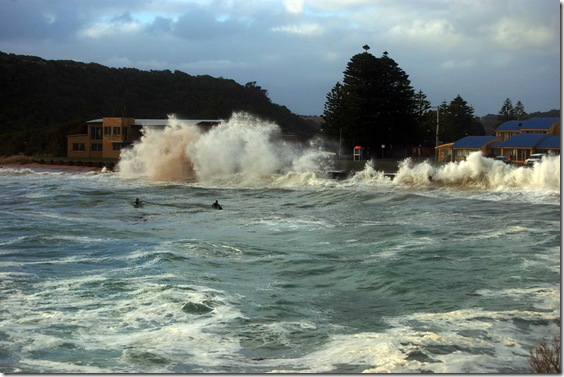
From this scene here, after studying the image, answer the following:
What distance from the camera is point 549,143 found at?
42.7m

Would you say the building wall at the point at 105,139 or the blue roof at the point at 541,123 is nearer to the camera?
the blue roof at the point at 541,123

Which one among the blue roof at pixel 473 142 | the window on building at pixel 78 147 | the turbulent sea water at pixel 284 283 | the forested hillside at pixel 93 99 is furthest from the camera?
the forested hillside at pixel 93 99

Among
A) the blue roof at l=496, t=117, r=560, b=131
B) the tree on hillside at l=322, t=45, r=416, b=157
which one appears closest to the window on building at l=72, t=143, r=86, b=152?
the tree on hillside at l=322, t=45, r=416, b=157

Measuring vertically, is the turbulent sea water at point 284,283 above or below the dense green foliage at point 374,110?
below

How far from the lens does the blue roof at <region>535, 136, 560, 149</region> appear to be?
41.9 meters

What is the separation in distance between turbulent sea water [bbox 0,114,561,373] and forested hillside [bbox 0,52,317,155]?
4431cm

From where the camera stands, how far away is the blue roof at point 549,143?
41938 mm

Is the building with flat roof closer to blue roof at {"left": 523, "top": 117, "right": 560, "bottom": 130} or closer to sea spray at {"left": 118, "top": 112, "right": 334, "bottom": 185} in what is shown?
blue roof at {"left": 523, "top": 117, "right": 560, "bottom": 130}

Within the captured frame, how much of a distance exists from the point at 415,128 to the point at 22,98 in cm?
5118

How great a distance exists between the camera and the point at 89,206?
25438 mm

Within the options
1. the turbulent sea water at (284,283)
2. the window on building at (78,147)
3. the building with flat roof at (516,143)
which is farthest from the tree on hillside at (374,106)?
the turbulent sea water at (284,283)

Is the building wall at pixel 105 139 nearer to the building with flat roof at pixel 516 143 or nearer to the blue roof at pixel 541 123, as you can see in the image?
the building with flat roof at pixel 516 143

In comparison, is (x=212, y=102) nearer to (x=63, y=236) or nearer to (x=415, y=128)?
(x=415, y=128)

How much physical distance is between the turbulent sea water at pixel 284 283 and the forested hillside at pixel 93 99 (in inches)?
1744
